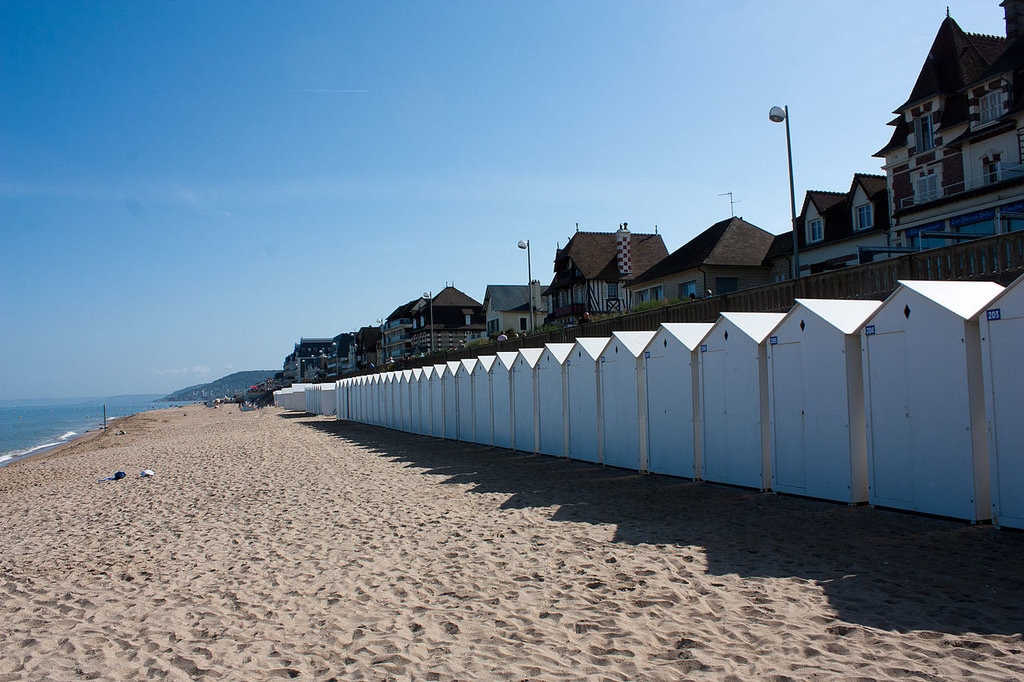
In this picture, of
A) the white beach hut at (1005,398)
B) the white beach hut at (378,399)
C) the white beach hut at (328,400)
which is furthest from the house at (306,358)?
the white beach hut at (1005,398)

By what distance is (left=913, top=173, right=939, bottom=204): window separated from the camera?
25156 mm

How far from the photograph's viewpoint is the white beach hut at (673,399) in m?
9.66

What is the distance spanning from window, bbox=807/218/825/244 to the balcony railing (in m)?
3.11

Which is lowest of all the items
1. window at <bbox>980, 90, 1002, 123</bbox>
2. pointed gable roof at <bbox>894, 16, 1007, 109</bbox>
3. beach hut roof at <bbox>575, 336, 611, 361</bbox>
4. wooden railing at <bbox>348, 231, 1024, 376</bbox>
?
beach hut roof at <bbox>575, 336, 611, 361</bbox>

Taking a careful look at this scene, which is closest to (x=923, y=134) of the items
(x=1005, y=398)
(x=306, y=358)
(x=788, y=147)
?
(x=788, y=147)

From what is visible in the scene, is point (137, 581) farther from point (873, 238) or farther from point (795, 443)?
point (873, 238)

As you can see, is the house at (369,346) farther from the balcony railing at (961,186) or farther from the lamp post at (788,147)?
the lamp post at (788,147)

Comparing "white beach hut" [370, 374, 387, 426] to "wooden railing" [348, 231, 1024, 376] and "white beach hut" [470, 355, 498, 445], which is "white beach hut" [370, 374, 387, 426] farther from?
"wooden railing" [348, 231, 1024, 376]

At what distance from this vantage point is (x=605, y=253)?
4219 centimetres

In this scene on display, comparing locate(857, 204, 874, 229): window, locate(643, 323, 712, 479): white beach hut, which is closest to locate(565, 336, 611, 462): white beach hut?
locate(643, 323, 712, 479): white beach hut

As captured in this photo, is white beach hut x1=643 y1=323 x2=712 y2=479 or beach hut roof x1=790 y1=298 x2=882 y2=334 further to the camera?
white beach hut x1=643 y1=323 x2=712 y2=479

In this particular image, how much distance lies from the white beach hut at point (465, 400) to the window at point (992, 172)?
17.1m

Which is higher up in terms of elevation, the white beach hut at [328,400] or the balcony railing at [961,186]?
the balcony railing at [961,186]

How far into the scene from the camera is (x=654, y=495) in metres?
8.94
